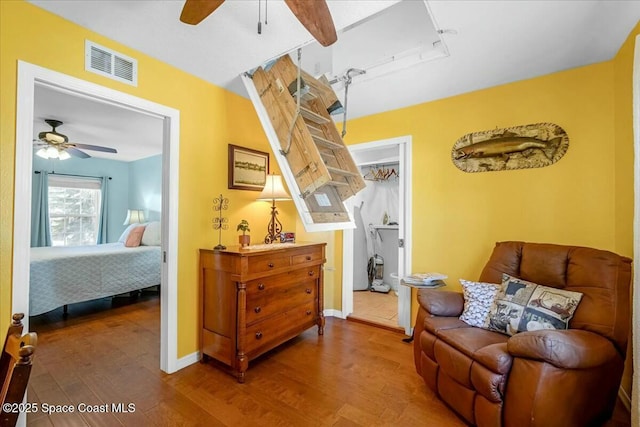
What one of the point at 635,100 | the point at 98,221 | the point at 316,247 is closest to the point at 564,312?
the point at 635,100

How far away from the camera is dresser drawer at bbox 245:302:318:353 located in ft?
7.47

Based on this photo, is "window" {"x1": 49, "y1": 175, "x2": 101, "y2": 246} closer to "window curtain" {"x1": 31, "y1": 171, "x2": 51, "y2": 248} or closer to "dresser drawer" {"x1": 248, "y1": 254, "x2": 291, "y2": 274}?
"window curtain" {"x1": 31, "y1": 171, "x2": 51, "y2": 248}

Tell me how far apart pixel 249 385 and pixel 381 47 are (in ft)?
9.32

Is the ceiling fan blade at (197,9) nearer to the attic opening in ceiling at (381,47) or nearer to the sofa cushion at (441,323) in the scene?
the attic opening in ceiling at (381,47)

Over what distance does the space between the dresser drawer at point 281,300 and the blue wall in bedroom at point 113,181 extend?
17.3 feet

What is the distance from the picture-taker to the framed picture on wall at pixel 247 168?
274cm

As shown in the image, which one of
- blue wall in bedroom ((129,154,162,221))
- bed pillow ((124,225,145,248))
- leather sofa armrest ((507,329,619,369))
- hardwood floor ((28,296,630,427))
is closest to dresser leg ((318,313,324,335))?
hardwood floor ((28,296,630,427))

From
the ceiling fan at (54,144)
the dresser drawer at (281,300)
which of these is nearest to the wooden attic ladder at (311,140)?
the dresser drawer at (281,300)

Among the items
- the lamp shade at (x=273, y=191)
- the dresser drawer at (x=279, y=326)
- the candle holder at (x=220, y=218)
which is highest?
the lamp shade at (x=273, y=191)

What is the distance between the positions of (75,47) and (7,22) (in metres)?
0.29

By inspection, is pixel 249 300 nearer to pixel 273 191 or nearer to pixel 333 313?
pixel 273 191

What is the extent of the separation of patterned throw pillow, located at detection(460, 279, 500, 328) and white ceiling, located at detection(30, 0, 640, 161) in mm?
1732

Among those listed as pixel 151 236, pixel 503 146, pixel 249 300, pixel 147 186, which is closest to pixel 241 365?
pixel 249 300

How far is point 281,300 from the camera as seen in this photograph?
256 cm
